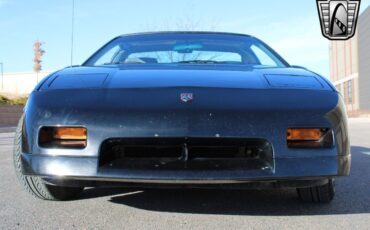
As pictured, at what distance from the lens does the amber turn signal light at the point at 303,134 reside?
2.38m

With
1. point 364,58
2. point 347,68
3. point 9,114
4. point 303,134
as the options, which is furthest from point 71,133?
point 347,68

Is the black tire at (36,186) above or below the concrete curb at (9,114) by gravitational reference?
below

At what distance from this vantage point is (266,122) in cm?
237

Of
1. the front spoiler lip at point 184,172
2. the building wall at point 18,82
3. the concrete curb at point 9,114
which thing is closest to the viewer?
the front spoiler lip at point 184,172

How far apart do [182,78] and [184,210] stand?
781mm

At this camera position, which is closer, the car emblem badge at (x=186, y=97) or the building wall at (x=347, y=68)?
the car emblem badge at (x=186, y=97)

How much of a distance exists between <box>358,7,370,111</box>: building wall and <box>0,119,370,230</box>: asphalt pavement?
50.6m

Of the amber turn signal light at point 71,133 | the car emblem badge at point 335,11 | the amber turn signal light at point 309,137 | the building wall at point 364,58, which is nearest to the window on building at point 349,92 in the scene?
the building wall at point 364,58

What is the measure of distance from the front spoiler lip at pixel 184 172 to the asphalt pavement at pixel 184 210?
274 millimetres

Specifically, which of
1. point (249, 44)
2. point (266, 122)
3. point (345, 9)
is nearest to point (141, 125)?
point (266, 122)

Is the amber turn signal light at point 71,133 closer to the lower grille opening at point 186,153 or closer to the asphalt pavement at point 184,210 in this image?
the lower grille opening at point 186,153

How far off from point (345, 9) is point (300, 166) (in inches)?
763

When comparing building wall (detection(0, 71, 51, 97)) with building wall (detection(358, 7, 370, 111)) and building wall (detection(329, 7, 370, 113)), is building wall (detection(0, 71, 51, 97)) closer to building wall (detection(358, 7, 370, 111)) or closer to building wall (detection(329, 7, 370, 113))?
building wall (detection(329, 7, 370, 113))

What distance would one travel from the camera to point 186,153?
7.70 feet
